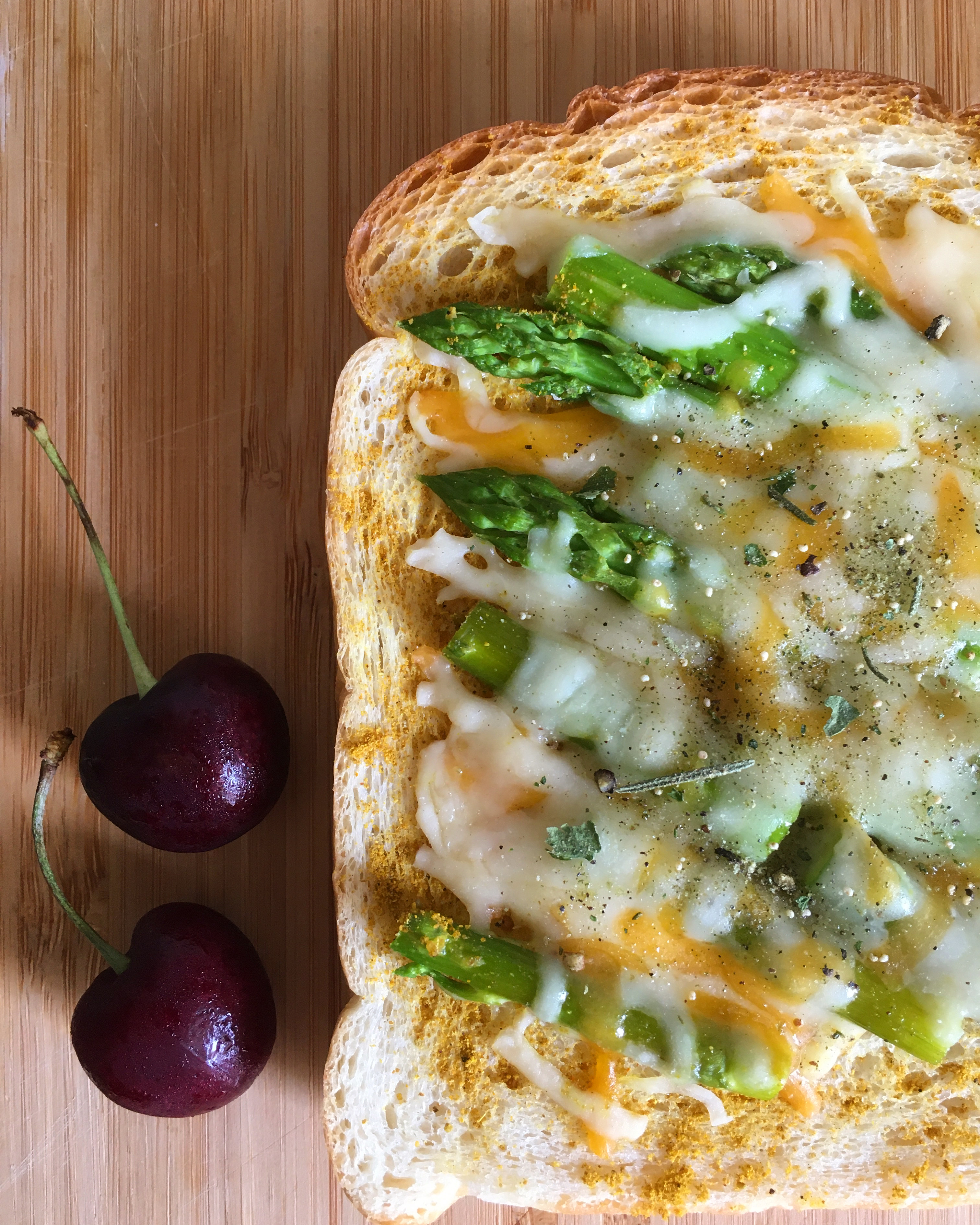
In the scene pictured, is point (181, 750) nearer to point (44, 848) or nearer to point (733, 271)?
point (44, 848)

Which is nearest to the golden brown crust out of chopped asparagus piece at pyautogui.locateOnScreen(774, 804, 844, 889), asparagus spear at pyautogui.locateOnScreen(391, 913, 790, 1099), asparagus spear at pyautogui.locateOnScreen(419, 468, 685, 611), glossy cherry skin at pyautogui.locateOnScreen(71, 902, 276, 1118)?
asparagus spear at pyautogui.locateOnScreen(419, 468, 685, 611)

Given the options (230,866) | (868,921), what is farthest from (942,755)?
(230,866)

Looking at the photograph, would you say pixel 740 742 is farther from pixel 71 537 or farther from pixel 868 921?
pixel 71 537

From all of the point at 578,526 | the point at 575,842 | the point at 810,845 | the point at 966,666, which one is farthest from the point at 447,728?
the point at 966,666

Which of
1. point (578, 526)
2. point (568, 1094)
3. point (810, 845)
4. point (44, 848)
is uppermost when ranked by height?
point (578, 526)

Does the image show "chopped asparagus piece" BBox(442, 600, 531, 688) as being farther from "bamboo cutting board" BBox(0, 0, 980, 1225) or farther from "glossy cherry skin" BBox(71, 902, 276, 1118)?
"glossy cherry skin" BBox(71, 902, 276, 1118)
